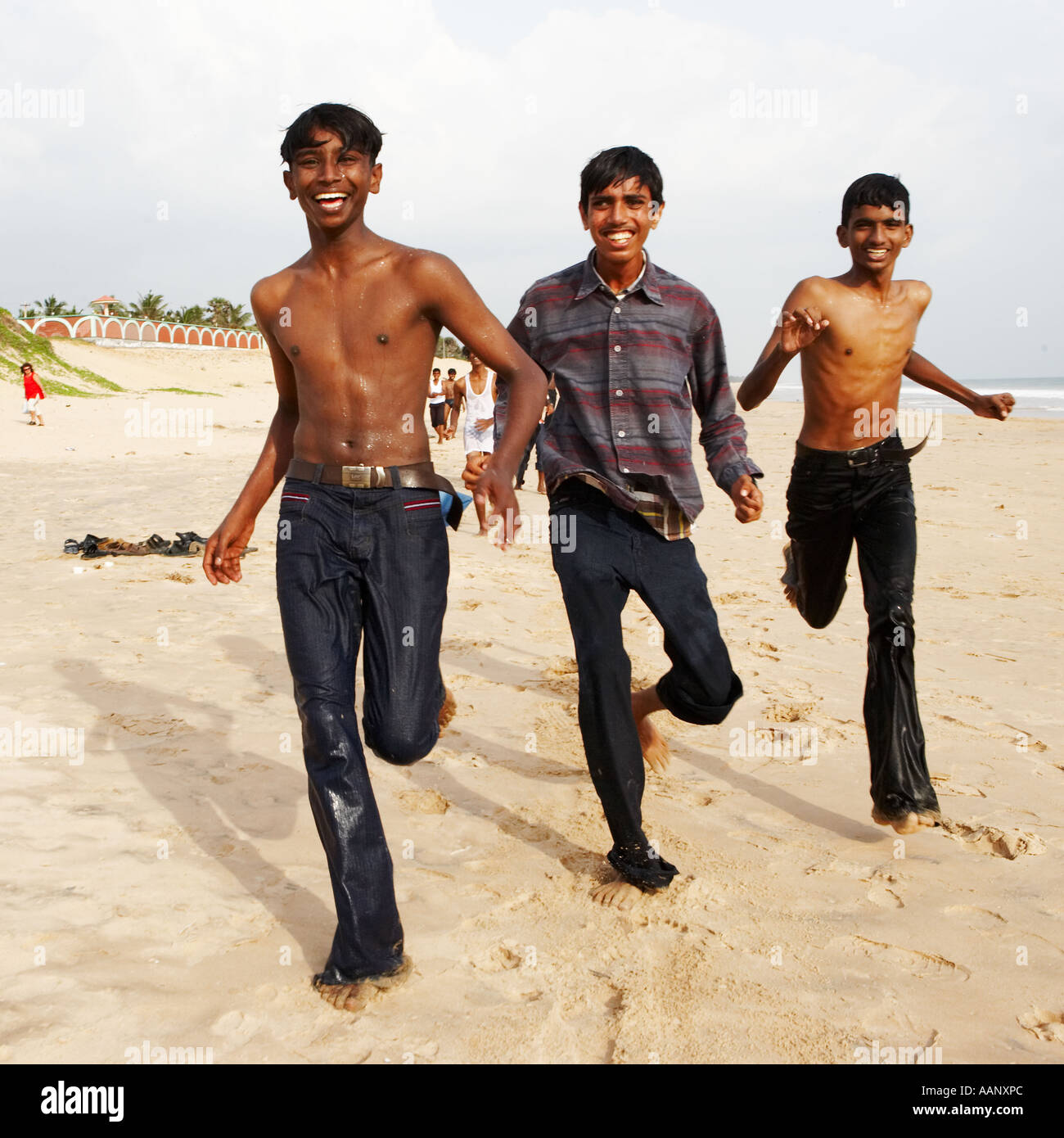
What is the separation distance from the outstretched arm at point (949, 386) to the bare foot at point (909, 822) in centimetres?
185

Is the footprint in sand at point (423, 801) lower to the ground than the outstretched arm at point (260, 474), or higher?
lower

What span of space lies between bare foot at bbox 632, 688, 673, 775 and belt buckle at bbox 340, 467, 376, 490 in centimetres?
150

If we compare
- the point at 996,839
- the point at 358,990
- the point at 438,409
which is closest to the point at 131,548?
the point at 358,990

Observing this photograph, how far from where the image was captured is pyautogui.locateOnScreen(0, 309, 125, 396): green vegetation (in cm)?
3134

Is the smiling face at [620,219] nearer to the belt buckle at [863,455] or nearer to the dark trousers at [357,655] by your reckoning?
the dark trousers at [357,655]

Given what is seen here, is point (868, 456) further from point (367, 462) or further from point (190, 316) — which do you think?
point (190, 316)

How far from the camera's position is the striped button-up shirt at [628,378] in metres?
3.54

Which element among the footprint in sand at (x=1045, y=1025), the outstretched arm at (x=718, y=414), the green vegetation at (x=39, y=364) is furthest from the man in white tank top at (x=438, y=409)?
the footprint in sand at (x=1045, y=1025)

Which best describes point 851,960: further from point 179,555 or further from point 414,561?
point 179,555

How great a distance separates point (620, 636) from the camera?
3.40 metres

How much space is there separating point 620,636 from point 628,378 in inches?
34.4

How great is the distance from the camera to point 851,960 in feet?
10.1

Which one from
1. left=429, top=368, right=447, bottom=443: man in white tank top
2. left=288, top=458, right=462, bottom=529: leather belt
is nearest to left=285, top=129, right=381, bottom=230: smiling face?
left=288, top=458, right=462, bottom=529: leather belt

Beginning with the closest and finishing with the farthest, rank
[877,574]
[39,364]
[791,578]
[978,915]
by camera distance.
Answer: [978,915] < [877,574] < [791,578] < [39,364]
